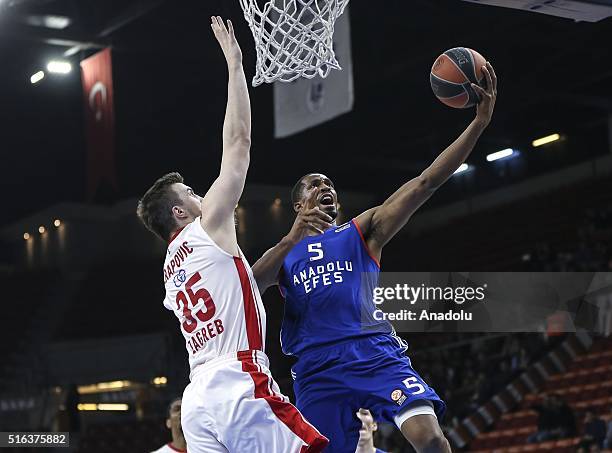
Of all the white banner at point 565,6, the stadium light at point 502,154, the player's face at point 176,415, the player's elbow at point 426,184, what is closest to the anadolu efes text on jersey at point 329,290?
the player's elbow at point 426,184

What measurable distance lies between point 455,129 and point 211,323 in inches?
687

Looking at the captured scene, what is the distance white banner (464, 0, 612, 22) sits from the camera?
240 inches

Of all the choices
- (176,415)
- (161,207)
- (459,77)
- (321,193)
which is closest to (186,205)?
(161,207)

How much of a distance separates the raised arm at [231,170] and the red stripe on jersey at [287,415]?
1.77ft

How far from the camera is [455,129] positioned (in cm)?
2130

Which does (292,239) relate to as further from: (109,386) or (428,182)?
(109,386)

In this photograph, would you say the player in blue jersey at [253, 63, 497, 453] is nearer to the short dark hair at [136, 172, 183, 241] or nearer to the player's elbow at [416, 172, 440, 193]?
the player's elbow at [416, 172, 440, 193]

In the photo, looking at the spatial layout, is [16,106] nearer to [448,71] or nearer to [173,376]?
[173,376]

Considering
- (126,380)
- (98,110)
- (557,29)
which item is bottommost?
(126,380)

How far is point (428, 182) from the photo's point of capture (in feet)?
16.7

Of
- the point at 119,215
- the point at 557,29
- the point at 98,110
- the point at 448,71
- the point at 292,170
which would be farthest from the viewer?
the point at 119,215

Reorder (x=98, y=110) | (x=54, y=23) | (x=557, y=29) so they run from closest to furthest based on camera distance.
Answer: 1. (x=98, y=110)
2. (x=54, y=23)
3. (x=557, y=29)

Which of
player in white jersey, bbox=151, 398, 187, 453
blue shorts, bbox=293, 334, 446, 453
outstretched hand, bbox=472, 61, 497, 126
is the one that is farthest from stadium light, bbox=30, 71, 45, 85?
outstretched hand, bbox=472, 61, 497, 126

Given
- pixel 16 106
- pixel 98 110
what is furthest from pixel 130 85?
pixel 98 110
